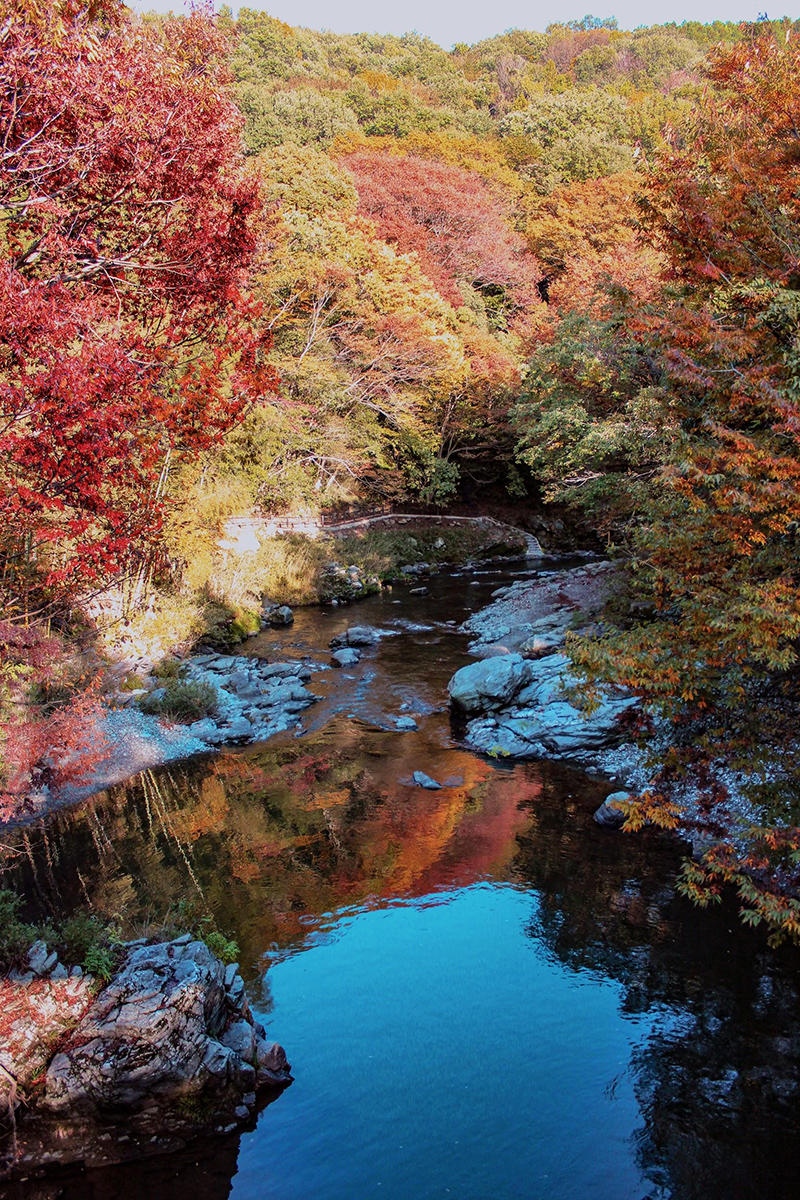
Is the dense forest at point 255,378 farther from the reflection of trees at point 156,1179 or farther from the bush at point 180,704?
the reflection of trees at point 156,1179

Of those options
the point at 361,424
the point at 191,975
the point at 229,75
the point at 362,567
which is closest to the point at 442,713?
the point at 191,975

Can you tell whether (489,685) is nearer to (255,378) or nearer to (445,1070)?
(445,1070)

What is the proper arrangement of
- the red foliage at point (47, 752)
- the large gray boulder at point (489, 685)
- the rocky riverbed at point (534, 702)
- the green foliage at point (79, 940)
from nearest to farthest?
the green foliage at point (79, 940) → the red foliage at point (47, 752) → the rocky riverbed at point (534, 702) → the large gray boulder at point (489, 685)

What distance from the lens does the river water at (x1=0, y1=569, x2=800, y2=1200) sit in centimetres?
574

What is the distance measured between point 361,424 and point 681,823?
23617 millimetres

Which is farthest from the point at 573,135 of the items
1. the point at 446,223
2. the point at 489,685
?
the point at 489,685

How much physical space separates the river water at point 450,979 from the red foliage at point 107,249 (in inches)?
177

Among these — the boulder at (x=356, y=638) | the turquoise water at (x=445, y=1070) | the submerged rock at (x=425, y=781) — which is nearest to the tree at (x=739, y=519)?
the turquoise water at (x=445, y=1070)

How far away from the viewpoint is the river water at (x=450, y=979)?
5.74 m

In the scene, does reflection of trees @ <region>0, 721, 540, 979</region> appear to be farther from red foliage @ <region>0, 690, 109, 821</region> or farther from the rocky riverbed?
the rocky riverbed

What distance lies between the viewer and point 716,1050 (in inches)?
265

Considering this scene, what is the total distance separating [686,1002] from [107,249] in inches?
315

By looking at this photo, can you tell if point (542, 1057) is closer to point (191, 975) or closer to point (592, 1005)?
point (592, 1005)

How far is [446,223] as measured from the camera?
39.2 m
